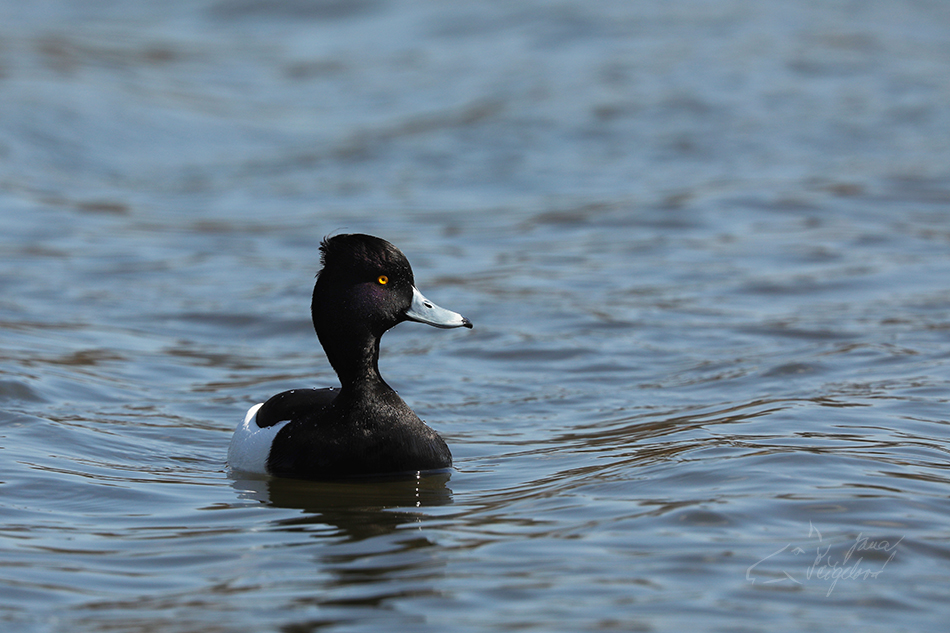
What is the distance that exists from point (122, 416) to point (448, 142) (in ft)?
37.8

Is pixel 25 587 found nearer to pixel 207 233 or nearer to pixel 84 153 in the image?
pixel 207 233

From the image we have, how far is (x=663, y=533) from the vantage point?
562 cm

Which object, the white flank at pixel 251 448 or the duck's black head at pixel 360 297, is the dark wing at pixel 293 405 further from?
the duck's black head at pixel 360 297

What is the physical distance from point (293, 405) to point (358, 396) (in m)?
0.49

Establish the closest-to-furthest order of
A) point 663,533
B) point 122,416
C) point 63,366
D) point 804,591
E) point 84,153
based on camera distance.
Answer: point 804,591 → point 663,533 → point 122,416 → point 63,366 → point 84,153

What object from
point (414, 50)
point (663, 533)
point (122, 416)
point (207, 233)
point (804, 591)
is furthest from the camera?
point (414, 50)

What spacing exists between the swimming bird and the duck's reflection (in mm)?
89

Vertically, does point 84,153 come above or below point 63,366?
above

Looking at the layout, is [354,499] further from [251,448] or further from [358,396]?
[251,448]

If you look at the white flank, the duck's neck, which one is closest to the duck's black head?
the duck's neck

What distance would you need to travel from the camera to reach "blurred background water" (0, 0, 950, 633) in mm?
5246

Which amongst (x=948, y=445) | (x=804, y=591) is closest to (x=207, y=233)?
(x=948, y=445)

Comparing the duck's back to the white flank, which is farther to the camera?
the white flank

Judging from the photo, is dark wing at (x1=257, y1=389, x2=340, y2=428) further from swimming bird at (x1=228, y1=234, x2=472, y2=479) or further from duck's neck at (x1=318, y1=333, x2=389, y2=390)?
duck's neck at (x1=318, y1=333, x2=389, y2=390)
